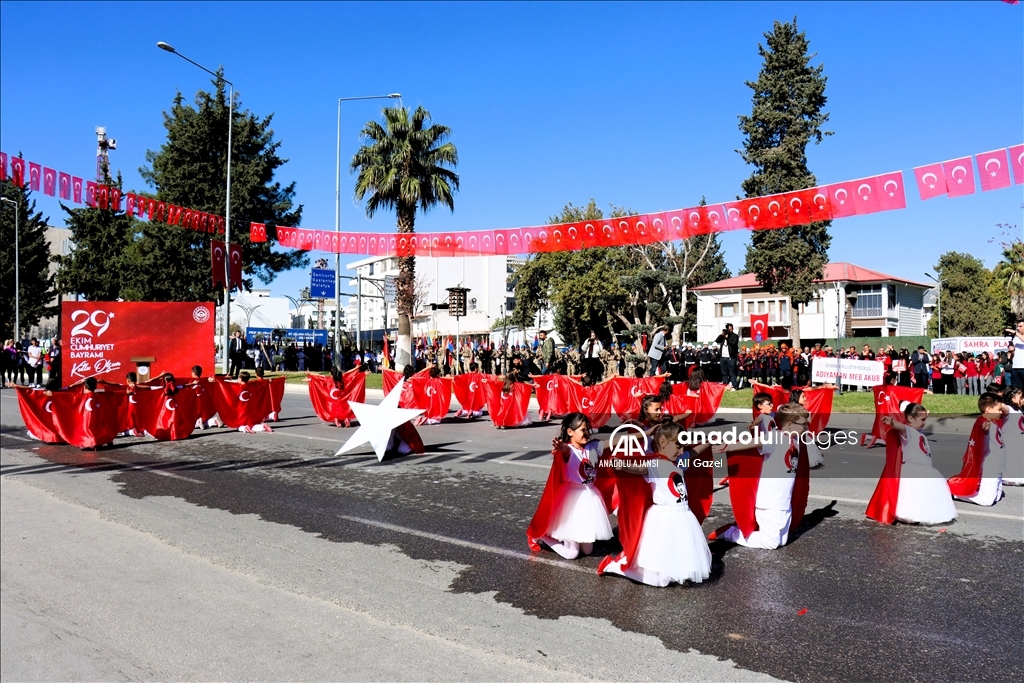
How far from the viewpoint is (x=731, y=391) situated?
73.8 feet

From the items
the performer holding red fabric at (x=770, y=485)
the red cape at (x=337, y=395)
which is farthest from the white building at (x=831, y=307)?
the performer holding red fabric at (x=770, y=485)

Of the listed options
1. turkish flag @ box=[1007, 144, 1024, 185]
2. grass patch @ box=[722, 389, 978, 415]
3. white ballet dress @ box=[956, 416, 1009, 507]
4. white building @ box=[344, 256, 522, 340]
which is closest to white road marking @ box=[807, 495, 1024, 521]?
white ballet dress @ box=[956, 416, 1009, 507]

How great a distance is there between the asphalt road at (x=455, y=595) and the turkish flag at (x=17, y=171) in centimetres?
835

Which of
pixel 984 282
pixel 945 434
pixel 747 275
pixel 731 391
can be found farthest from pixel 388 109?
pixel 984 282

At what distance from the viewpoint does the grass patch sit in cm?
1681

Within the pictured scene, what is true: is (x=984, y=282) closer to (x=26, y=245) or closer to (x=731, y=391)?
(x=731, y=391)

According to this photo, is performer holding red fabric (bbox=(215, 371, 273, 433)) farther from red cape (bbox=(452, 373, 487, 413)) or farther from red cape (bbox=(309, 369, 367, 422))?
red cape (bbox=(452, 373, 487, 413))

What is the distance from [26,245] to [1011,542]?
43240 mm

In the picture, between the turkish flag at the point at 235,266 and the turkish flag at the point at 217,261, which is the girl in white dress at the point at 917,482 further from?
the turkish flag at the point at 235,266

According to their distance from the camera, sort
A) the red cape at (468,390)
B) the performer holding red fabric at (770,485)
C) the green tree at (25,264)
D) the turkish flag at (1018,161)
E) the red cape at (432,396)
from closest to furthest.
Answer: the performer holding red fabric at (770,485) → the turkish flag at (1018,161) → the red cape at (432,396) → the red cape at (468,390) → the green tree at (25,264)

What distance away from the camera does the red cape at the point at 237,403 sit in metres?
15.9

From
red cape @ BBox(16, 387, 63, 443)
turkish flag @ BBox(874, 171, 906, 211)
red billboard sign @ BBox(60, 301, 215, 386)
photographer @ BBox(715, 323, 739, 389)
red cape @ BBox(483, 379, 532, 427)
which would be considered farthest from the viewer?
photographer @ BBox(715, 323, 739, 389)

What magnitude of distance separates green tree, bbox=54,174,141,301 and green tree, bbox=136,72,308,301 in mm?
1821

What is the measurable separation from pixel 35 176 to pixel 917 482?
15.9 metres
